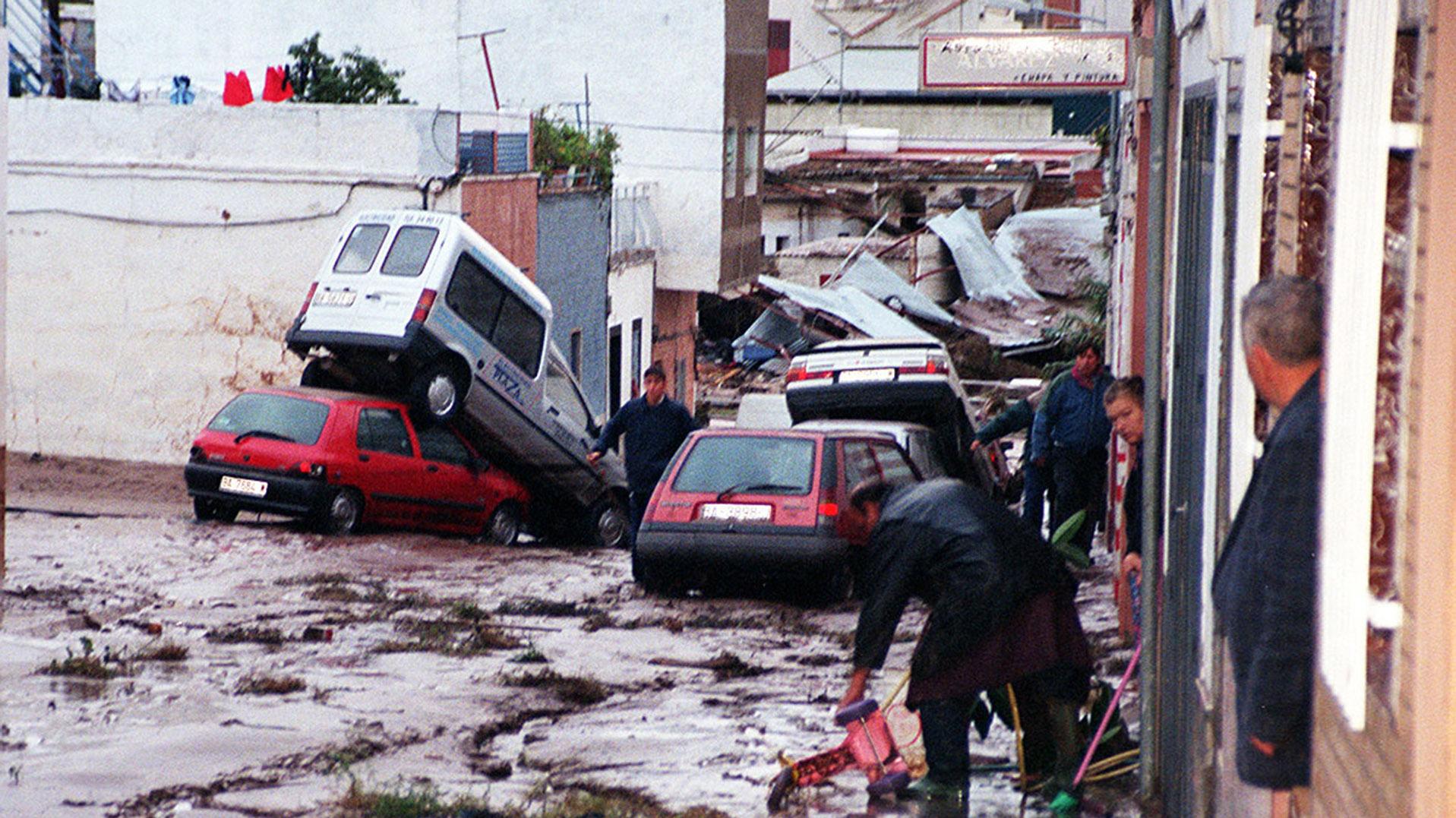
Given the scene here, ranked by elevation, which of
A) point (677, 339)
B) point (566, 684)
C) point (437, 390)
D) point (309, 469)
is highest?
point (437, 390)

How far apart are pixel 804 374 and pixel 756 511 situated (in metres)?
6.33

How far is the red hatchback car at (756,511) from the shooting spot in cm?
1402

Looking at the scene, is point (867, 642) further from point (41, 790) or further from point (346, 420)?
point (346, 420)

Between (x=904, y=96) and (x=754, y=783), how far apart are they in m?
54.4

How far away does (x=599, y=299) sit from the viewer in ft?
106

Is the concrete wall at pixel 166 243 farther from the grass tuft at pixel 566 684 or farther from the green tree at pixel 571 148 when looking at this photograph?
the grass tuft at pixel 566 684

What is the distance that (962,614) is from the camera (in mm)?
7453

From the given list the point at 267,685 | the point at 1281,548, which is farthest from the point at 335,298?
the point at 1281,548

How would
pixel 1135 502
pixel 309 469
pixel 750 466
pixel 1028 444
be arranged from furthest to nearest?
pixel 309 469 → pixel 1028 444 → pixel 750 466 → pixel 1135 502

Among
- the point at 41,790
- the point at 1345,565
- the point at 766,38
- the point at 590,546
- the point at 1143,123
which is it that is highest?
the point at 766,38

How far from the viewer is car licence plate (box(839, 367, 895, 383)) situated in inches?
783

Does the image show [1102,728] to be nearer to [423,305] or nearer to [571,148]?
[423,305]

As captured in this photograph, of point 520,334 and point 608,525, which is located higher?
point 520,334

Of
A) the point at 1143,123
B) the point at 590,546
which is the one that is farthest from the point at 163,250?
the point at 1143,123
